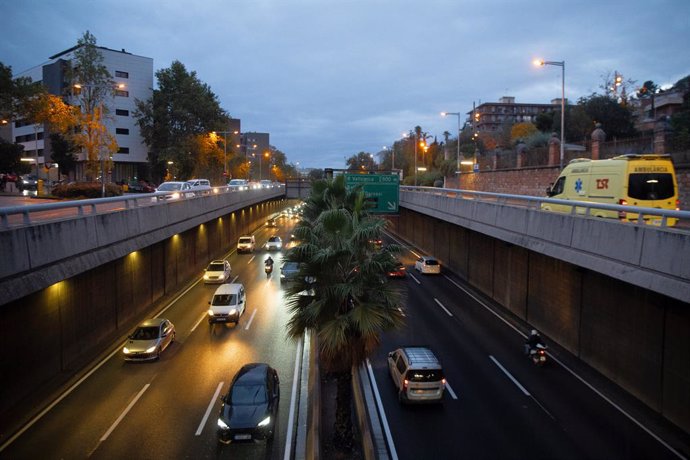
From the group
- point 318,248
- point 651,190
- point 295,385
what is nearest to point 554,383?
point 651,190

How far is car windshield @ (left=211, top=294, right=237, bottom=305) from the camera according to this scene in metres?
24.7

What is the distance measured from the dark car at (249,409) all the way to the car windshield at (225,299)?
1017cm

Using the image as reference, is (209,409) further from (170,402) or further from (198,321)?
(198,321)

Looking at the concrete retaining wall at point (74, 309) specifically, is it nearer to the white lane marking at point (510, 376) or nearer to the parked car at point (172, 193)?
the parked car at point (172, 193)

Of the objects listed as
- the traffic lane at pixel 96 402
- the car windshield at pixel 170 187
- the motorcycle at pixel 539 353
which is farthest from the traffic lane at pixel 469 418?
the car windshield at pixel 170 187

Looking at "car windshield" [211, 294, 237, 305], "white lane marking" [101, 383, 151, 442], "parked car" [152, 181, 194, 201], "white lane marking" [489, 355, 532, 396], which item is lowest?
"white lane marking" [489, 355, 532, 396]

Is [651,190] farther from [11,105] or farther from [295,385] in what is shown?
[11,105]

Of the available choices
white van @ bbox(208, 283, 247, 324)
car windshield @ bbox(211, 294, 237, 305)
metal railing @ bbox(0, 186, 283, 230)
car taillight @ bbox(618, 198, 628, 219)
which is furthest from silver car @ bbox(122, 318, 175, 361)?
car taillight @ bbox(618, 198, 628, 219)

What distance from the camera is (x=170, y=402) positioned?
1584 centimetres

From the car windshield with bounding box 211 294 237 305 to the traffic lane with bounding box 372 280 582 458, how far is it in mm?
8306

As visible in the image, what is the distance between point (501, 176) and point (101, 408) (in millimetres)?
38196

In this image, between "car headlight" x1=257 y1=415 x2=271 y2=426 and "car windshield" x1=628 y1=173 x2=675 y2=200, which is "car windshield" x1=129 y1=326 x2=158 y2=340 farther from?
"car windshield" x1=628 y1=173 x2=675 y2=200

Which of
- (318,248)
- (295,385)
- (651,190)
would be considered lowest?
(295,385)

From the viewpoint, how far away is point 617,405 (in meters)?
15.5
